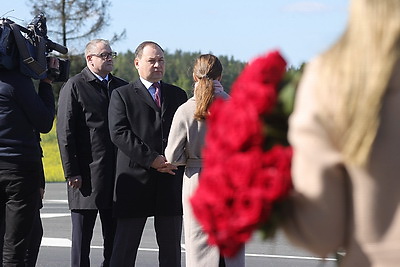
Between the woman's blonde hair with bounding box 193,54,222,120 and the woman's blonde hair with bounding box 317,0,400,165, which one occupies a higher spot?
the woman's blonde hair with bounding box 317,0,400,165

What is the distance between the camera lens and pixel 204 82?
22.6 feet

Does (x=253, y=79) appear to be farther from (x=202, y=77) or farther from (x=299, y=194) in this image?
(x=202, y=77)

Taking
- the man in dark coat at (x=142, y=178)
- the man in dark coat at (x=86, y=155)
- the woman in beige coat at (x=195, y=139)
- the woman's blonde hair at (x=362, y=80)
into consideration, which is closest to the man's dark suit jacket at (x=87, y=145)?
the man in dark coat at (x=86, y=155)

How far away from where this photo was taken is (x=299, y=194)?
2654mm

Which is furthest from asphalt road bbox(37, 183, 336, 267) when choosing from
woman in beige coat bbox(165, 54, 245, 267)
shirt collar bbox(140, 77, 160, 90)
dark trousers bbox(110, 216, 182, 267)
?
shirt collar bbox(140, 77, 160, 90)

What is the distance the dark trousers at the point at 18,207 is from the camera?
279 inches

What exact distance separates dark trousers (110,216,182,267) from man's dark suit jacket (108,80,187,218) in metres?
0.07

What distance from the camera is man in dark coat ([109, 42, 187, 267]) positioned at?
25.1 feet

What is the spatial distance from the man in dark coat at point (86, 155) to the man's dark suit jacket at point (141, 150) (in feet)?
1.45

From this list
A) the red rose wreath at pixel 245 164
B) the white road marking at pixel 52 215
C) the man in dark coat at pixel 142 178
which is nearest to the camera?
the red rose wreath at pixel 245 164

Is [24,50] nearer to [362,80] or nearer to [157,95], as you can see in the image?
[157,95]

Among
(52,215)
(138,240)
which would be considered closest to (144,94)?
(138,240)

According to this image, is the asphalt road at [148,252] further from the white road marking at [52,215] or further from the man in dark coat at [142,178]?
the man in dark coat at [142,178]

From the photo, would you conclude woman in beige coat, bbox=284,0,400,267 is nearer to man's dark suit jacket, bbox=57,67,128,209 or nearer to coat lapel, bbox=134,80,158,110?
coat lapel, bbox=134,80,158,110
